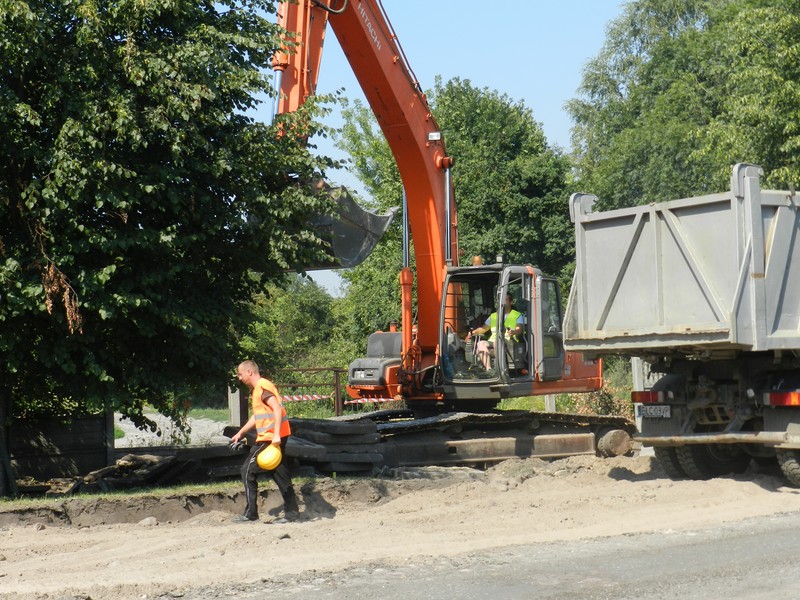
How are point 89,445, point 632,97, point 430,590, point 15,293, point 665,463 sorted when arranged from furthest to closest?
point 632,97
point 89,445
point 665,463
point 15,293
point 430,590

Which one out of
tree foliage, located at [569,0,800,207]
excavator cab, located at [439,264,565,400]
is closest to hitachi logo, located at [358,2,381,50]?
excavator cab, located at [439,264,565,400]

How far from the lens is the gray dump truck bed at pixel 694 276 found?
10594 mm

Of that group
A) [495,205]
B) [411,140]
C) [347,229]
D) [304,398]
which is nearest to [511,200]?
[495,205]

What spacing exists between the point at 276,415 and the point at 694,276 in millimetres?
4481

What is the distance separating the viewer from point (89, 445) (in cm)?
1490

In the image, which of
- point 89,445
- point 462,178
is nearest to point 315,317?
point 462,178

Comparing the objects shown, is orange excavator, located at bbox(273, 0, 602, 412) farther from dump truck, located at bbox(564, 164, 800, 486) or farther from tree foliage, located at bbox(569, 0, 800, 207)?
tree foliage, located at bbox(569, 0, 800, 207)

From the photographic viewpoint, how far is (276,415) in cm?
1009

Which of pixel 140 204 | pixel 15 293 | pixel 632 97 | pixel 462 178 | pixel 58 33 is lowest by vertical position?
pixel 15 293

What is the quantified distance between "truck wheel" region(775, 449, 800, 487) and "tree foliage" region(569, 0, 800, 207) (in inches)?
484

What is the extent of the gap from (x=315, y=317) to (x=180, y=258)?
41.2 metres

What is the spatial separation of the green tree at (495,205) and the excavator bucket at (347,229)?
20308 mm

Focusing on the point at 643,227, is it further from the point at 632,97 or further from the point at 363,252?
the point at 632,97

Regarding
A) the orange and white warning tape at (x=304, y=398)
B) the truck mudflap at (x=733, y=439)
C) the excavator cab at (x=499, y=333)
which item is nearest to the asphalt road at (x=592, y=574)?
the truck mudflap at (x=733, y=439)
